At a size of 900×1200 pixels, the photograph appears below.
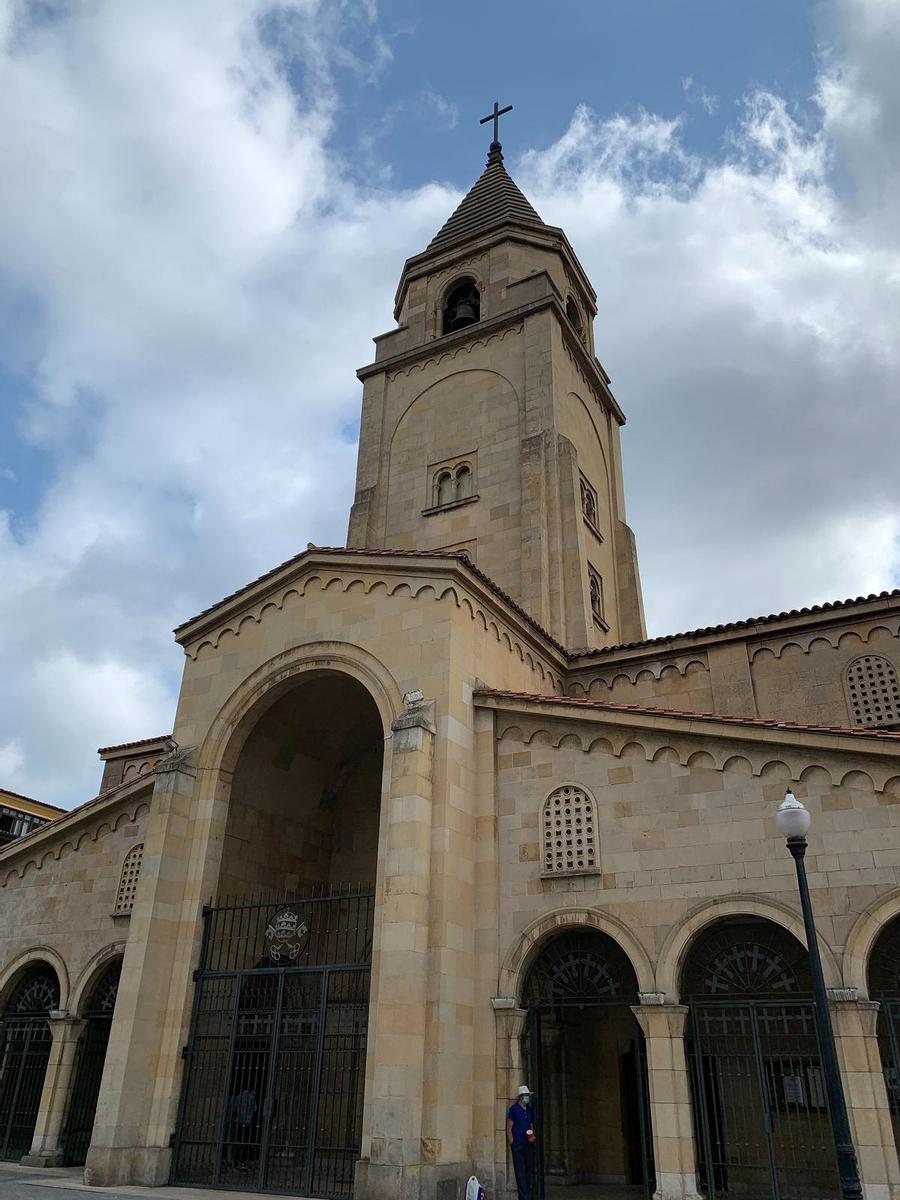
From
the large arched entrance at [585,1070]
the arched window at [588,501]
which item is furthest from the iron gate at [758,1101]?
the arched window at [588,501]

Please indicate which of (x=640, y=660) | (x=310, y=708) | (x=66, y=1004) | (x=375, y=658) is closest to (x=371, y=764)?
(x=310, y=708)

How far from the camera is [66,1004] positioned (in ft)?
62.6

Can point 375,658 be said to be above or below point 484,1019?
above

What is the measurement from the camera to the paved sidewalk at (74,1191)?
42.4ft

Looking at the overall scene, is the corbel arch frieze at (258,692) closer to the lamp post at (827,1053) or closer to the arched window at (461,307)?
the lamp post at (827,1053)

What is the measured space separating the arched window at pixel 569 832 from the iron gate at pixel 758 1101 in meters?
2.62

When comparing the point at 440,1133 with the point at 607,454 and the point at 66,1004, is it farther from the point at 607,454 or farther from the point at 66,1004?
the point at 607,454

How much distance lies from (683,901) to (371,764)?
9.12m

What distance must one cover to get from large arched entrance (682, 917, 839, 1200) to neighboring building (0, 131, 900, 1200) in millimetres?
58

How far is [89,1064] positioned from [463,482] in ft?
54.6

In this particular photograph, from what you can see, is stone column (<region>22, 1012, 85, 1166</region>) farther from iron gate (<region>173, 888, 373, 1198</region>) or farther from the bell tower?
the bell tower

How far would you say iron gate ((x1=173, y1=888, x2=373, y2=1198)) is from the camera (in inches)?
581

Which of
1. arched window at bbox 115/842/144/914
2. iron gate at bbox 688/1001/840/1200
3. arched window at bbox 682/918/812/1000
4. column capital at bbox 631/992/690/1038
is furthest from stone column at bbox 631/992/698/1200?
arched window at bbox 115/842/144/914

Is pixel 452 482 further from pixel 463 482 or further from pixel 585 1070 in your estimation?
pixel 585 1070
